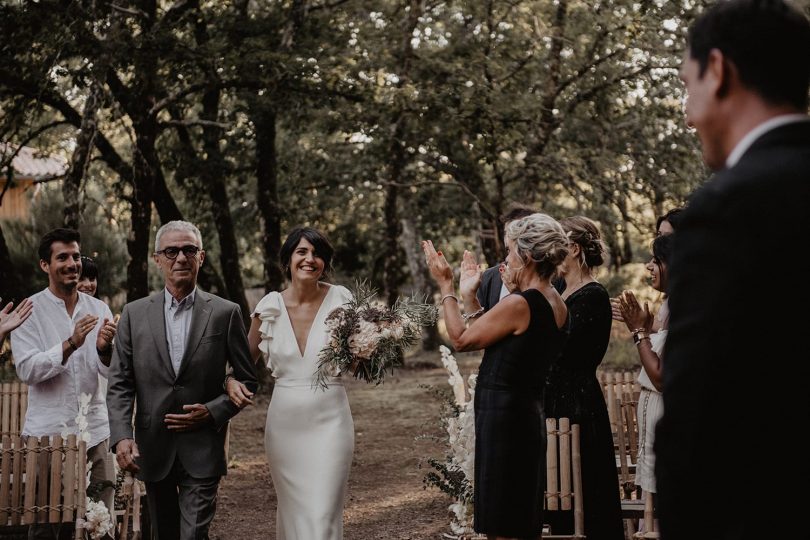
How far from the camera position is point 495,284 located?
702 cm

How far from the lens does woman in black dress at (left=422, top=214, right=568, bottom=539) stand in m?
4.76

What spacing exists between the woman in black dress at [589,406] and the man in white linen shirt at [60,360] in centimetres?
292

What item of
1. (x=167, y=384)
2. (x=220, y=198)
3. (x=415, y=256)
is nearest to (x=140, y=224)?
(x=220, y=198)

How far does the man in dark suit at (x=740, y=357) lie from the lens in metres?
1.78

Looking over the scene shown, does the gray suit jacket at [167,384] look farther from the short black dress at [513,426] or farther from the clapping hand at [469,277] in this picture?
the short black dress at [513,426]

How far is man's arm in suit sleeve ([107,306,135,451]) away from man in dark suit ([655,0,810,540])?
157 inches

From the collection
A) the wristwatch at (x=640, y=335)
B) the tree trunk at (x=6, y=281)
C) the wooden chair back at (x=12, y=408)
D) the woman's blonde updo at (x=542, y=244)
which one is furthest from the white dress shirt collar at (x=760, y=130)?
the tree trunk at (x=6, y=281)

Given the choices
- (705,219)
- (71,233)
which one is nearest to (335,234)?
(71,233)

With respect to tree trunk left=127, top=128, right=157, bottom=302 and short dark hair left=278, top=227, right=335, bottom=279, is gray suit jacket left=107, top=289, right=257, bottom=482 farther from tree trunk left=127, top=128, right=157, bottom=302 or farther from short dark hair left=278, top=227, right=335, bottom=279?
tree trunk left=127, top=128, right=157, bottom=302

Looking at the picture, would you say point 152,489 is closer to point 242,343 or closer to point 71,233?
point 242,343

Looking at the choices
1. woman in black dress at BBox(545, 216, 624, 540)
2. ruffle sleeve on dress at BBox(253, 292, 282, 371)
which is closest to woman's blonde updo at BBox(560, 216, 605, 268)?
woman in black dress at BBox(545, 216, 624, 540)

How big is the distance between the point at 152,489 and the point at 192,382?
0.64 meters

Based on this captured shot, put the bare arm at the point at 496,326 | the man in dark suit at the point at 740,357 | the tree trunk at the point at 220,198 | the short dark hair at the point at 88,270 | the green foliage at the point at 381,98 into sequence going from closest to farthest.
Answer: the man in dark suit at the point at 740,357 < the bare arm at the point at 496,326 < the short dark hair at the point at 88,270 < the green foliage at the point at 381,98 < the tree trunk at the point at 220,198

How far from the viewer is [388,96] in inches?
574
